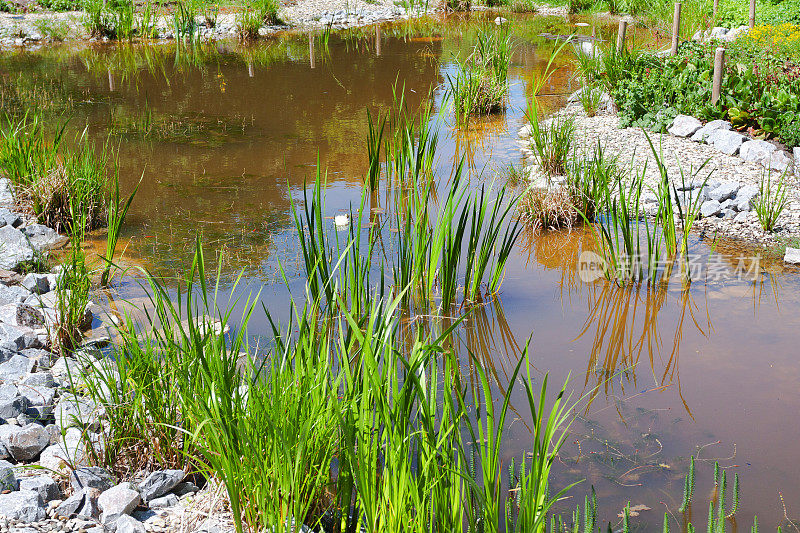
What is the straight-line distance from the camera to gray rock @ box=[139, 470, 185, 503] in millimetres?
2281

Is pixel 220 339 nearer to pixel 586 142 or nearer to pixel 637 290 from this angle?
pixel 637 290

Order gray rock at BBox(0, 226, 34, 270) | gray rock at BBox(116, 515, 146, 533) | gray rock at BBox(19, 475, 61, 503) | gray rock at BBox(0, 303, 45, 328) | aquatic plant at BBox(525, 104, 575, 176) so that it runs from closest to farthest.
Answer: gray rock at BBox(116, 515, 146, 533), gray rock at BBox(19, 475, 61, 503), gray rock at BBox(0, 303, 45, 328), gray rock at BBox(0, 226, 34, 270), aquatic plant at BBox(525, 104, 575, 176)

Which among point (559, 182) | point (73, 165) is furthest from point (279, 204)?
point (559, 182)

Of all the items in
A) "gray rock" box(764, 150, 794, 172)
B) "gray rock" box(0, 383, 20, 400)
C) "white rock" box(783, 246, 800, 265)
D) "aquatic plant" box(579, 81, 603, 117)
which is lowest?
"gray rock" box(0, 383, 20, 400)

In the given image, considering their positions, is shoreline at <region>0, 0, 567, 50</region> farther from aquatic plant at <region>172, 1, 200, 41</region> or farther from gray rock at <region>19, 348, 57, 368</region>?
gray rock at <region>19, 348, 57, 368</region>

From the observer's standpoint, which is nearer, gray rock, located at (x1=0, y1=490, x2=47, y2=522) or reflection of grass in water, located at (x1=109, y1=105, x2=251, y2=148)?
gray rock, located at (x1=0, y1=490, x2=47, y2=522)

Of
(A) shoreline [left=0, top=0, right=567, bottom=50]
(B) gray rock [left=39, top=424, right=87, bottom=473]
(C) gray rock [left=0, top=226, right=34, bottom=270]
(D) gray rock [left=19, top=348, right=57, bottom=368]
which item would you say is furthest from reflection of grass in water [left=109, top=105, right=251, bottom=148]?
(A) shoreline [left=0, top=0, right=567, bottom=50]

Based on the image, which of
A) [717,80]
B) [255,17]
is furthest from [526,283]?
[255,17]

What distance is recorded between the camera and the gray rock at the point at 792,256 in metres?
4.20

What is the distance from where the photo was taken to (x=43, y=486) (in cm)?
220

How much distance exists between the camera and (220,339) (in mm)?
2227

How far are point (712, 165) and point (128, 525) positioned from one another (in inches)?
205

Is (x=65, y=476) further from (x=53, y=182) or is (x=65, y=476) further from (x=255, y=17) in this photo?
(x=255, y=17)

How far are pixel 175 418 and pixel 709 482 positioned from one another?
6.26ft
